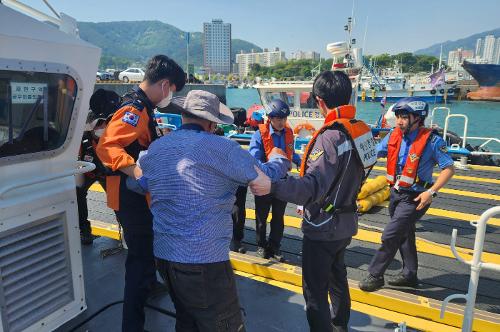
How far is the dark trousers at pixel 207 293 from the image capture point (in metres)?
1.80

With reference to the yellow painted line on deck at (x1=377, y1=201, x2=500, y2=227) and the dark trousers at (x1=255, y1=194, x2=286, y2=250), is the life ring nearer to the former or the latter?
the yellow painted line on deck at (x1=377, y1=201, x2=500, y2=227)

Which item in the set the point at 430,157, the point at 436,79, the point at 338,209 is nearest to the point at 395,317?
the point at 338,209

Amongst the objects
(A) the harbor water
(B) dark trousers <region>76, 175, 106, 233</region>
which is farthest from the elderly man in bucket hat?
(A) the harbor water

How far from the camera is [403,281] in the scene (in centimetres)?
348

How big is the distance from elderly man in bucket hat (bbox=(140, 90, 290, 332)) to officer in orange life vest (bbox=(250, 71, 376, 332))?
0.50 metres

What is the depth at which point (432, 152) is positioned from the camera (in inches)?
130

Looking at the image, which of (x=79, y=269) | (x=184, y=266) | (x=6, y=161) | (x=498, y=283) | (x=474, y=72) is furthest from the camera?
(x=474, y=72)

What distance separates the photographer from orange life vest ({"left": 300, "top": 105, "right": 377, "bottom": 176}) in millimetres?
2266

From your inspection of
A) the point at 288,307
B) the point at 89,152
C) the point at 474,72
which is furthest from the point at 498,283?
the point at 474,72

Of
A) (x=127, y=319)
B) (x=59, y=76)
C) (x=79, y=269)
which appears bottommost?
(x=127, y=319)

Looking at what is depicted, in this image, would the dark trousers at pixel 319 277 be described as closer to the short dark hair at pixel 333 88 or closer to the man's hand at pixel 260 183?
the man's hand at pixel 260 183

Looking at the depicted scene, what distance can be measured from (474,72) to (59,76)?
61.7 meters

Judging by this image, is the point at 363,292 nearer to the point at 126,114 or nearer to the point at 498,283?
the point at 498,283

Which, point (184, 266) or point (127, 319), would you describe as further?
point (127, 319)
